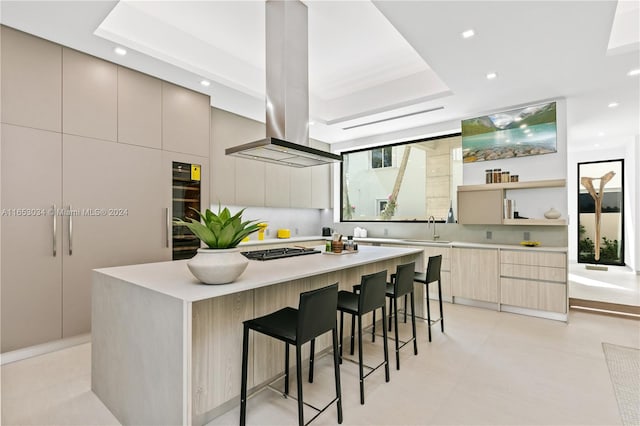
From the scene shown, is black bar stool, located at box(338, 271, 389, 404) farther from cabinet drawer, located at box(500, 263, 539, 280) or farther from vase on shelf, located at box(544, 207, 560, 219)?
vase on shelf, located at box(544, 207, 560, 219)

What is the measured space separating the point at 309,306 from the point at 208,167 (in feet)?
9.75

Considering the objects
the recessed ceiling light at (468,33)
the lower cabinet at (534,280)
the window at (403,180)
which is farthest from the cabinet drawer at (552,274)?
the recessed ceiling light at (468,33)

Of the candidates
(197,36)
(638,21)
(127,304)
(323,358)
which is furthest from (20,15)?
(638,21)

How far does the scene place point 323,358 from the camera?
283 centimetres

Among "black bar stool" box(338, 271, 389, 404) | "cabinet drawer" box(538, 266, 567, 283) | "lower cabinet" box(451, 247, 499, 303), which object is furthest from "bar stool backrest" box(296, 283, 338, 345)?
"cabinet drawer" box(538, 266, 567, 283)

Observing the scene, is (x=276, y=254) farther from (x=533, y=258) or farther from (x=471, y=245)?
(x=533, y=258)

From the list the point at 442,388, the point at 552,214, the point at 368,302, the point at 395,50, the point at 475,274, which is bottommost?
the point at 442,388

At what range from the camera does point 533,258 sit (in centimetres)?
405

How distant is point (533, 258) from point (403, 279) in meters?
2.28

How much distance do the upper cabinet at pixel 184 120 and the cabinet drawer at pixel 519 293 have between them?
4.21m

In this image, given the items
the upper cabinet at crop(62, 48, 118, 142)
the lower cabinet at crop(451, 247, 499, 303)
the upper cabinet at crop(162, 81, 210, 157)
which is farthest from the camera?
the lower cabinet at crop(451, 247, 499, 303)

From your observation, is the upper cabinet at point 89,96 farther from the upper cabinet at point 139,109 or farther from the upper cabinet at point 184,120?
the upper cabinet at point 184,120

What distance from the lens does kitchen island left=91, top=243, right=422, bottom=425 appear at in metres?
1.60

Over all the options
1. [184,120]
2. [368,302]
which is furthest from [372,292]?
[184,120]
